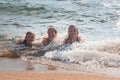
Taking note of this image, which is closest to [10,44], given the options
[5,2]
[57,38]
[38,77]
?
[57,38]

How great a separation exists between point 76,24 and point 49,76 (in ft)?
25.6

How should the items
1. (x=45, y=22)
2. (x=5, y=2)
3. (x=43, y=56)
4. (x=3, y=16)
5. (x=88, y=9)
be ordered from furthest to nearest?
(x=5, y=2) < (x=88, y=9) < (x=3, y=16) < (x=45, y=22) < (x=43, y=56)

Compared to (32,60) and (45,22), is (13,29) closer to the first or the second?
(45,22)

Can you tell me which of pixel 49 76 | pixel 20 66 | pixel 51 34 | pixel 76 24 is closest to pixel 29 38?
pixel 51 34

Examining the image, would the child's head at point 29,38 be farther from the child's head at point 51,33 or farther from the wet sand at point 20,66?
the wet sand at point 20,66

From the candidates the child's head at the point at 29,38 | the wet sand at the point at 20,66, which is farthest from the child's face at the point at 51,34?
the wet sand at the point at 20,66

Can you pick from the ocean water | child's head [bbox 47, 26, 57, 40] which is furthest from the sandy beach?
child's head [bbox 47, 26, 57, 40]

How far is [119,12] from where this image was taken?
17219mm

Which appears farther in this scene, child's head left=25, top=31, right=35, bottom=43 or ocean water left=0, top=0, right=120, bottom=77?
child's head left=25, top=31, right=35, bottom=43

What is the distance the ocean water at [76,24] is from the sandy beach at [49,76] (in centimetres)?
56

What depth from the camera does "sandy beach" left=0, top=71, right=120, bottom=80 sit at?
628 cm

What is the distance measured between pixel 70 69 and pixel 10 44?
Answer: 3.56 meters

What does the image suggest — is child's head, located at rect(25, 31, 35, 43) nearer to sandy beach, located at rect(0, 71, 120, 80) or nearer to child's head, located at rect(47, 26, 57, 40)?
child's head, located at rect(47, 26, 57, 40)

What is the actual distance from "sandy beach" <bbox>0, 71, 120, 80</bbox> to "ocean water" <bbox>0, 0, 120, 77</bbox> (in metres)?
0.56
